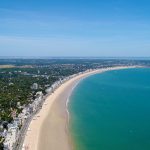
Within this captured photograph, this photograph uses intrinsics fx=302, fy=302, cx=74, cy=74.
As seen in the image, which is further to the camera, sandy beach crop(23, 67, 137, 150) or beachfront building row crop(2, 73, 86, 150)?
sandy beach crop(23, 67, 137, 150)

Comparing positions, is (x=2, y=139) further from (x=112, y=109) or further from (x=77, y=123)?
(x=112, y=109)

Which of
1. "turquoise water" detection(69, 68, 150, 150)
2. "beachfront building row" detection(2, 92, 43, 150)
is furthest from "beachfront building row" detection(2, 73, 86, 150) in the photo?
"turquoise water" detection(69, 68, 150, 150)

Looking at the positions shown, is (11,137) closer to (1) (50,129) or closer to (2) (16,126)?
(2) (16,126)

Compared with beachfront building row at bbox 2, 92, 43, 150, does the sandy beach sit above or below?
below

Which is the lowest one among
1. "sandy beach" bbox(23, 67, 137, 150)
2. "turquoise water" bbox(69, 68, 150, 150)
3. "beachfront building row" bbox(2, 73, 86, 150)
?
"turquoise water" bbox(69, 68, 150, 150)

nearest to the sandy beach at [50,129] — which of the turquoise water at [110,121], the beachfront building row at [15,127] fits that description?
the beachfront building row at [15,127]

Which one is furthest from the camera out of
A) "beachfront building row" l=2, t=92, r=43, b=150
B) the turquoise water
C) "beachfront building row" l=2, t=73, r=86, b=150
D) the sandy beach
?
the turquoise water

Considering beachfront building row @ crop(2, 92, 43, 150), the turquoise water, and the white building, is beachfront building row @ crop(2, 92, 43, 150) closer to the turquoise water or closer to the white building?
the white building

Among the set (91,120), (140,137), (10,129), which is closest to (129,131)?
(140,137)

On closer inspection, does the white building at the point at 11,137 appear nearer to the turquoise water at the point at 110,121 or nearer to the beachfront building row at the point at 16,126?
the beachfront building row at the point at 16,126
